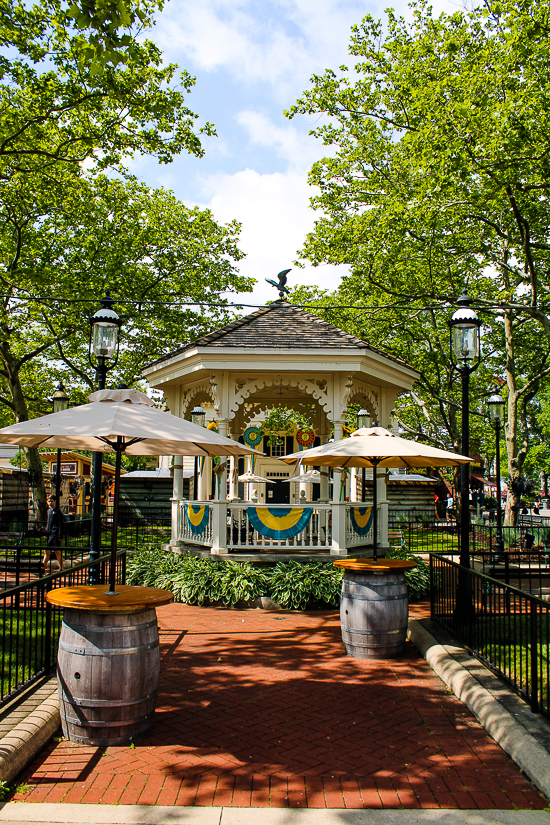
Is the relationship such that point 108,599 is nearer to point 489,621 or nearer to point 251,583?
point 489,621

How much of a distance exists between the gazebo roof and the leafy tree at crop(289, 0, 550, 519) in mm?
1729

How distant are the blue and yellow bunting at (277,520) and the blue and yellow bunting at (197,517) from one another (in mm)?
1156

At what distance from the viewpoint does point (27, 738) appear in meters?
4.20

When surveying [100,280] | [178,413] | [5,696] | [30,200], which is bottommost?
[5,696]

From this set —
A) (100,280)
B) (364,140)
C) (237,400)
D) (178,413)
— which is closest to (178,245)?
(100,280)

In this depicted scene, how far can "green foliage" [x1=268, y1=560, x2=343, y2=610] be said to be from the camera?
10.1 meters

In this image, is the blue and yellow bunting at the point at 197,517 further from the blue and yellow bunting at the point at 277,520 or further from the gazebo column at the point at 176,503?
the blue and yellow bunting at the point at 277,520

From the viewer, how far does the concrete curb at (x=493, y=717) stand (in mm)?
4035

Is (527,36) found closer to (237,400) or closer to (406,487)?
(237,400)

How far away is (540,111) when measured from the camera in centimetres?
1291

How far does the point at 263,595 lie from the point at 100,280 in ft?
44.5

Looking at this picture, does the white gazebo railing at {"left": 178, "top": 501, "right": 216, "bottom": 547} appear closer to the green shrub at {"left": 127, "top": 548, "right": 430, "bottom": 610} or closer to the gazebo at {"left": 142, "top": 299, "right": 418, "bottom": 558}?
the gazebo at {"left": 142, "top": 299, "right": 418, "bottom": 558}

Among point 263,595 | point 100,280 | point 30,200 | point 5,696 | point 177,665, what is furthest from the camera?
point 100,280

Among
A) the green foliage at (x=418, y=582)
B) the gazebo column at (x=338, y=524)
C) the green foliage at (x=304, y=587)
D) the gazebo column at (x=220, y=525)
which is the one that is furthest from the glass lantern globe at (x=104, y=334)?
the green foliage at (x=418, y=582)
